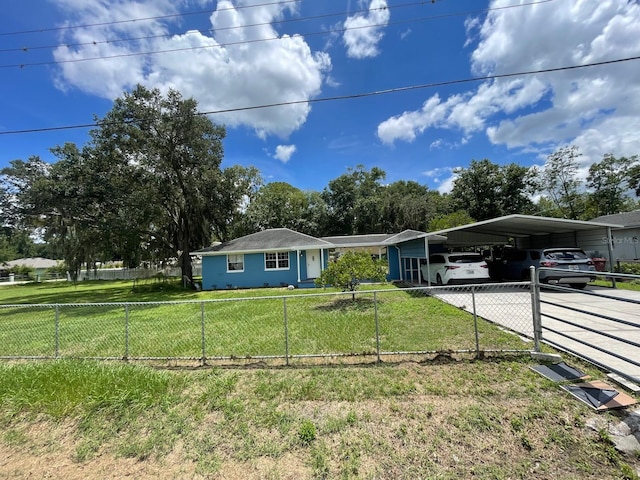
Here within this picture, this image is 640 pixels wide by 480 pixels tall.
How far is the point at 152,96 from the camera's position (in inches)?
720

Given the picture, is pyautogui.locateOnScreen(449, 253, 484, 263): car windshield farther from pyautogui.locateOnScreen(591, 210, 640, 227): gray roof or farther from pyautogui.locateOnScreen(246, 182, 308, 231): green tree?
pyautogui.locateOnScreen(246, 182, 308, 231): green tree

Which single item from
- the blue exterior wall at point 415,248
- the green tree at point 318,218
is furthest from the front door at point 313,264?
the green tree at point 318,218

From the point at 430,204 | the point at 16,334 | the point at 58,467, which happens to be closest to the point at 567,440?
the point at 58,467

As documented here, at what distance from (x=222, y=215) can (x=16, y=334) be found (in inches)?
550

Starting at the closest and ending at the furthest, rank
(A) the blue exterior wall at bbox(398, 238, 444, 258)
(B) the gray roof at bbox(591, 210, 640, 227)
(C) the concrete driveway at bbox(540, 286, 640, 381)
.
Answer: (C) the concrete driveway at bbox(540, 286, 640, 381) → (A) the blue exterior wall at bbox(398, 238, 444, 258) → (B) the gray roof at bbox(591, 210, 640, 227)

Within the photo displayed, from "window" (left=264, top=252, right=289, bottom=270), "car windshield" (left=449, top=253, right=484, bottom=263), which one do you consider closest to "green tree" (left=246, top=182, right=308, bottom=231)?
"window" (left=264, top=252, right=289, bottom=270)

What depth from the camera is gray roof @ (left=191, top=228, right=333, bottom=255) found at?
18359mm

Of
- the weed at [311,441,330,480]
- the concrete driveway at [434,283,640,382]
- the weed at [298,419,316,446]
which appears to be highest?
the concrete driveway at [434,283,640,382]

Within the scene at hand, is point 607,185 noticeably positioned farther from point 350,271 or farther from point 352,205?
point 350,271

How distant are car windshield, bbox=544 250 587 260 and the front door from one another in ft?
38.7

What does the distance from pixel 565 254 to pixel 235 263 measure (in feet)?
53.7

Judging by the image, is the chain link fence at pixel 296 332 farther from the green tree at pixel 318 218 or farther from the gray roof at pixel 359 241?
the green tree at pixel 318 218

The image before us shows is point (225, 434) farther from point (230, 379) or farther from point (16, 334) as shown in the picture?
point (16, 334)

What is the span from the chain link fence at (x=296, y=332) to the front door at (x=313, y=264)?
8.20 metres
